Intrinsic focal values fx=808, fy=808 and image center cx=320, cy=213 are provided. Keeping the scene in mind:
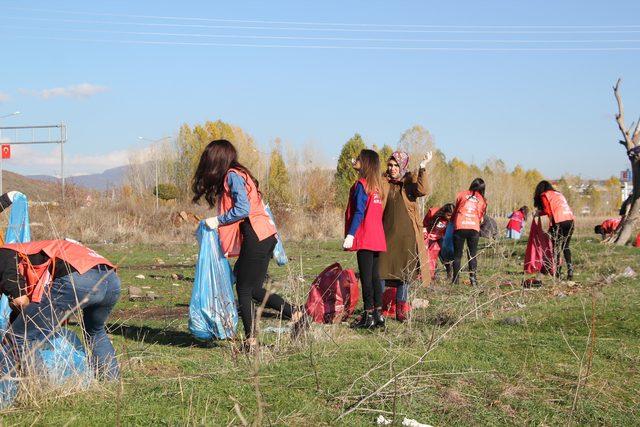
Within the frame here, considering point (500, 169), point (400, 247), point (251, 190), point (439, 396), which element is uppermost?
point (500, 169)

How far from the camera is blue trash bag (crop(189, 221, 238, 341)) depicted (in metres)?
6.61

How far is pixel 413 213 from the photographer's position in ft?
26.8

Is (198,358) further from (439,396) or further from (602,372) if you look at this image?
(602,372)

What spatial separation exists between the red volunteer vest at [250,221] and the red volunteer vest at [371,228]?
1.22 m

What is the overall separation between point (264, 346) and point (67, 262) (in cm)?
163

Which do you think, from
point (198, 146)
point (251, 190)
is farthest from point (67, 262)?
point (198, 146)

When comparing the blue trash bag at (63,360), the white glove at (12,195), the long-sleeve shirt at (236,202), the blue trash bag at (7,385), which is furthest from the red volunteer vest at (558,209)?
the blue trash bag at (7,385)

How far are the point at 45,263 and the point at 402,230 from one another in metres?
4.06

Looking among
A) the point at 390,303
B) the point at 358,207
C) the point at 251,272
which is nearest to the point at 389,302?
the point at 390,303

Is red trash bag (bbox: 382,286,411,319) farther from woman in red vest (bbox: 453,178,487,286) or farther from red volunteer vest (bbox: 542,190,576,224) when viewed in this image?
red volunteer vest (bbox: 542,190,576,224)

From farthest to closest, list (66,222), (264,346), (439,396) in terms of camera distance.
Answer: (66,222)
(264,346)
(439,396)

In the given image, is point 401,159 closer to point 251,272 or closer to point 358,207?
point 358,207

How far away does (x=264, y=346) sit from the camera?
19.0 feet

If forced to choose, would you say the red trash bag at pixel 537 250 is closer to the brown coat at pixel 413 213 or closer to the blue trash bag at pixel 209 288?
the brown coat at pixel 413 213
